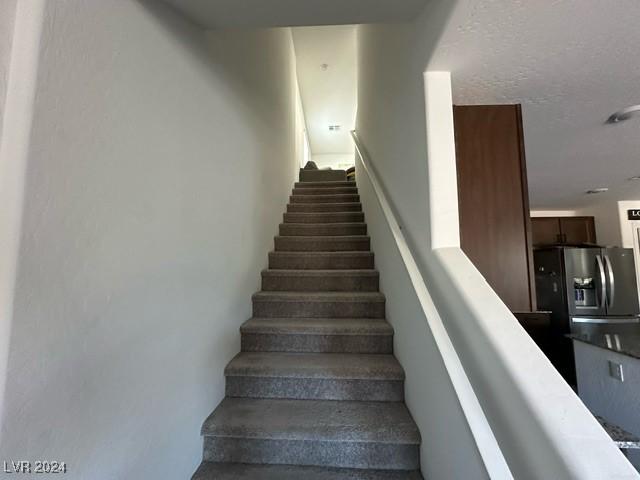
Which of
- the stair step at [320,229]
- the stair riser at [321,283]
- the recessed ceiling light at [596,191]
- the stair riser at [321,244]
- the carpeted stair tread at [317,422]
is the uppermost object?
the recessed ceiling light at [596,191]

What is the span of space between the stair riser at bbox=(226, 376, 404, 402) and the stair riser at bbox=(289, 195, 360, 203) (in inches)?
94.1

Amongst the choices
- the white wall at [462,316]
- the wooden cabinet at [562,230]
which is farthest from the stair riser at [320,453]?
the wooden cabinet at [562,230]

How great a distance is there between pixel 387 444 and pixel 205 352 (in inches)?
35.2

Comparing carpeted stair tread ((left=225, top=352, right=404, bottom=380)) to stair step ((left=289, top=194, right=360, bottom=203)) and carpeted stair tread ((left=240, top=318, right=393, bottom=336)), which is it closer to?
carpeted stair tread ((left=240, top=318, right=393, bottom=336))

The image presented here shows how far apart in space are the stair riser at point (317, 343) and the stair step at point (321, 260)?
31.1 inches

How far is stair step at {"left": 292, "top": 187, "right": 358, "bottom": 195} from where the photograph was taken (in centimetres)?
379

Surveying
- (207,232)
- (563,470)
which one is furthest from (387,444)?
(207,232)

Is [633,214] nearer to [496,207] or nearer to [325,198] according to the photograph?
[325,198]

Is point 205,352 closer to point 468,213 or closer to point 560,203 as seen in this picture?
point 468,213

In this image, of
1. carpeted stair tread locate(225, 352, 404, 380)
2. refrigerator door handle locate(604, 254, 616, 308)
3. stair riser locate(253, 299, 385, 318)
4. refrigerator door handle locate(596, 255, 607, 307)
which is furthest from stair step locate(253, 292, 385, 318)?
refrigerator door handle locate(604, 254, 616, 308)

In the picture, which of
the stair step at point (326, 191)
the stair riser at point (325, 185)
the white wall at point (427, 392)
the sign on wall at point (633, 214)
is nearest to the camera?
the white wall at point (427, 392)

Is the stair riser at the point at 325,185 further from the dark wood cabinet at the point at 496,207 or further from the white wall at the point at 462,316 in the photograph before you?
the dark wood cabinet at the point at 496,207

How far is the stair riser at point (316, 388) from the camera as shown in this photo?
1.49m

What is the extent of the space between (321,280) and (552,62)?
1.74 m
